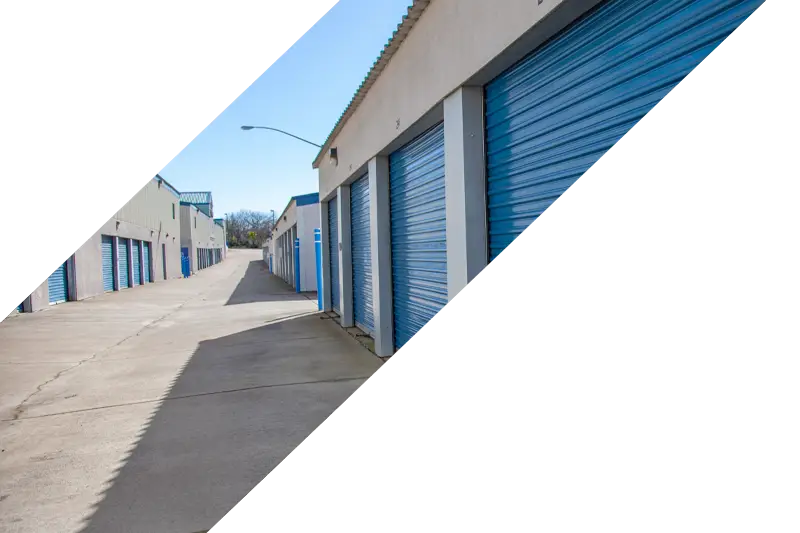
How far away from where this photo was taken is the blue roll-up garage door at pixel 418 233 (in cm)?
493

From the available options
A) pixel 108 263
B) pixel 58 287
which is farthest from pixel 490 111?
pixel 108 263

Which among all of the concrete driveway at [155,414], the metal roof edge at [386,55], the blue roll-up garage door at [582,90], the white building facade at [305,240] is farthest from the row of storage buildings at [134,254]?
the blue roll-up garage door at [582,90]

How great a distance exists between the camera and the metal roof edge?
464cm

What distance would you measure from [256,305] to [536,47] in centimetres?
1221

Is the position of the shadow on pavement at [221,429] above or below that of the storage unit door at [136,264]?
below

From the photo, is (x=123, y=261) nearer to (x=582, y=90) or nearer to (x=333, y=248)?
(x=333, y=248)

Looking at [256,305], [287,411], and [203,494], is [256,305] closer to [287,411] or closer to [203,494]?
[287,411]

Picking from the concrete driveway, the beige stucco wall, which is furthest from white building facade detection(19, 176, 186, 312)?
the beige stucco wall

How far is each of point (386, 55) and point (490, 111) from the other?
234cm

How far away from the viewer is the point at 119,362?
7.07 metres

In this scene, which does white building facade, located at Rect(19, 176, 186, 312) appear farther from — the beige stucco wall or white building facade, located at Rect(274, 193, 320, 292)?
the beige stucco wall

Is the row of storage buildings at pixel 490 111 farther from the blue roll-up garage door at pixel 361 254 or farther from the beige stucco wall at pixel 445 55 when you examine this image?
the blue roll-up garage door at pixel 361 254

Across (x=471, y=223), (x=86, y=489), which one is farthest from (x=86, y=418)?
(x=471, y=223)

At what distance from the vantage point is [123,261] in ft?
69.9
